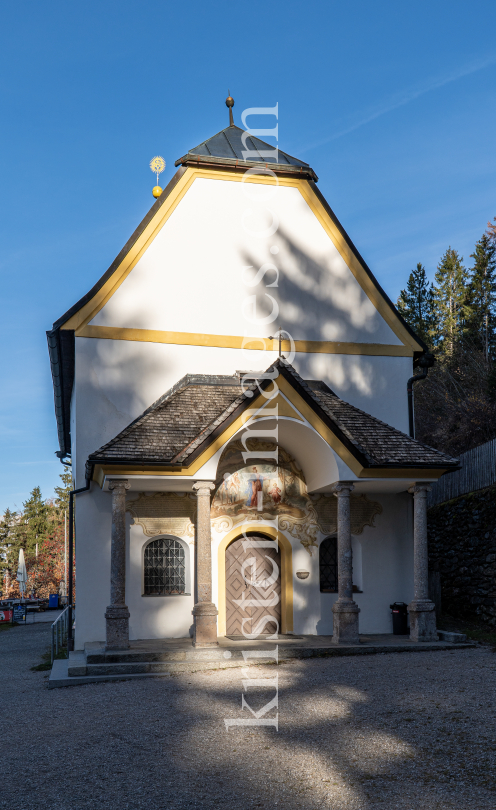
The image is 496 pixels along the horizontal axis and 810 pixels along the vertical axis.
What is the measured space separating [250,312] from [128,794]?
39.0ft

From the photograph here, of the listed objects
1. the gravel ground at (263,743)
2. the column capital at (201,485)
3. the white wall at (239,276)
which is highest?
the white wall at (239,276)

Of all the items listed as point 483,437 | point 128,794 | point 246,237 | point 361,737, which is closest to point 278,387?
point 246,237

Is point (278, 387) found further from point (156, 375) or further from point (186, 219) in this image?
point (186, 219)

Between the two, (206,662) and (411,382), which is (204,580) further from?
(411,382)

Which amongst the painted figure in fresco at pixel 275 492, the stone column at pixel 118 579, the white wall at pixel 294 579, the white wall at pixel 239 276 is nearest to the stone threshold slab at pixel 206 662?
the stone column at pixel 118 579

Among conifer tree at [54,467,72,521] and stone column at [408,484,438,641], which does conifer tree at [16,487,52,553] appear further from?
stone column at [408,484,438,641]

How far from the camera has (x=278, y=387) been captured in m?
13.7

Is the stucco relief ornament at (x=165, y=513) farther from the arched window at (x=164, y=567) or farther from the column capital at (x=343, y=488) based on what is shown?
the column capital at (x=343, y=488)

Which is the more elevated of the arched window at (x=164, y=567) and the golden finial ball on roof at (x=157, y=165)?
the golden finial ball on roof at (x=157, y=165)

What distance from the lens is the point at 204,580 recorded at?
→ 13031mm

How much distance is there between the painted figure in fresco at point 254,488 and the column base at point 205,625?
297cm

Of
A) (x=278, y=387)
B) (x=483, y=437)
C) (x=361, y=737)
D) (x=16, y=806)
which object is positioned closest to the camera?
(x=16, y=806)

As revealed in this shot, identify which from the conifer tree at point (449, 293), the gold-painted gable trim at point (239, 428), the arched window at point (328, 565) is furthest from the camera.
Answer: the conifer tree at point (449, 293)

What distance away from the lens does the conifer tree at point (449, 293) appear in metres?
49.9
